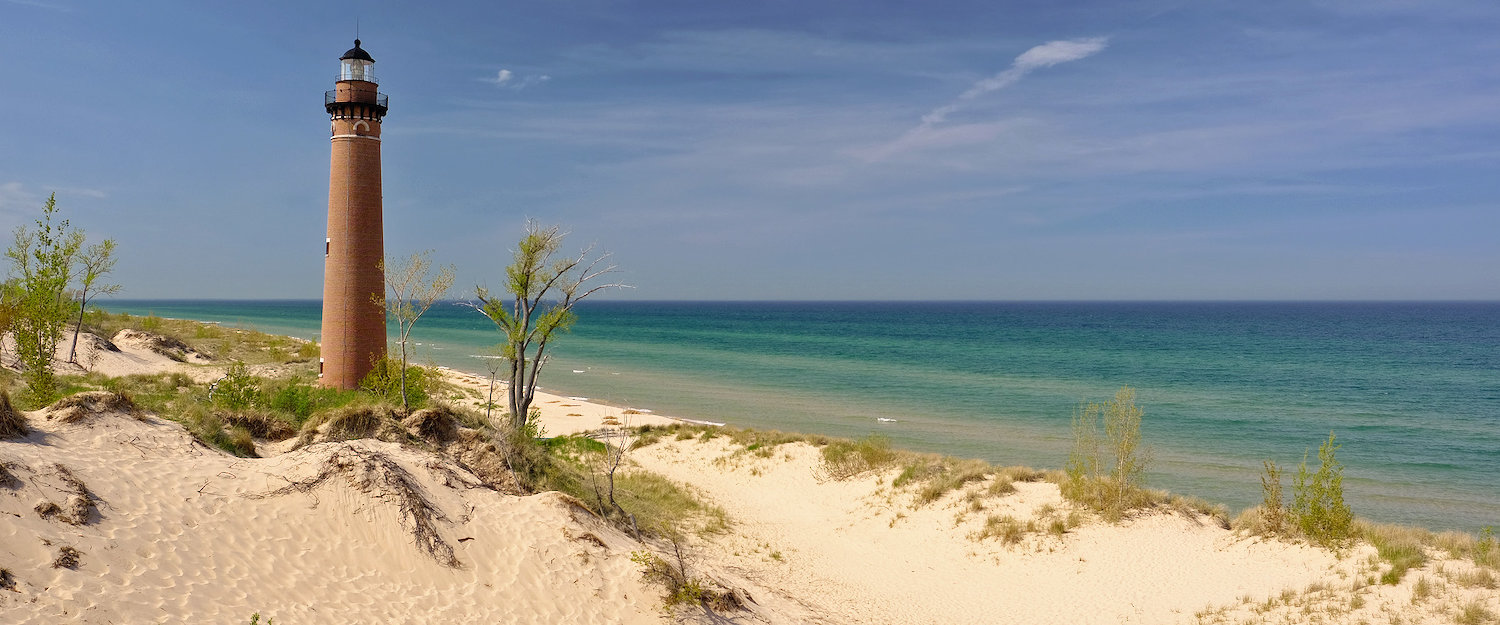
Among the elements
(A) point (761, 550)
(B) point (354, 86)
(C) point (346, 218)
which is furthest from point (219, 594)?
(B) point (354, 86)

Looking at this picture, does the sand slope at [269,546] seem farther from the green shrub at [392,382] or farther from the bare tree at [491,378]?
the green shrub at [392,382]

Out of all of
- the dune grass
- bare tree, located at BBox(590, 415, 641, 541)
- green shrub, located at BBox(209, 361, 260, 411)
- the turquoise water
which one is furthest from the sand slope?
the dune grass

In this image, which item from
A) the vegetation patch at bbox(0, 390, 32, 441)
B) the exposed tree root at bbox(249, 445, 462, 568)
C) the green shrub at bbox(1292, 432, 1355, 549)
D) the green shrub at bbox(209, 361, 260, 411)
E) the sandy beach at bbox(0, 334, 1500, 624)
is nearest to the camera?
the sandy beach at bbox(0, 334, 1500, 624)

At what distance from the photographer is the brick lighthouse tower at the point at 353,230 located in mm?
22250

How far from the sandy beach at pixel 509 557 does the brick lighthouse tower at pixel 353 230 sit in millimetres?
9072

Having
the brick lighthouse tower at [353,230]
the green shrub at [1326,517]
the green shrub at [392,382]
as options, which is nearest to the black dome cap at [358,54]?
the brick lighthouse tower at [353,230]

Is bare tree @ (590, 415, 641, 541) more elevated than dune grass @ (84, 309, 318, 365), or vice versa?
dune grass @ (84, 309, 318, 365)

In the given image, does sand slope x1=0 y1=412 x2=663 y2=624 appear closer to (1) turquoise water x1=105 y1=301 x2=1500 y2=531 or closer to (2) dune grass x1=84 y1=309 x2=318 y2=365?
(1) turquoise water x1=105 y1=301 x2=1500 y2=531

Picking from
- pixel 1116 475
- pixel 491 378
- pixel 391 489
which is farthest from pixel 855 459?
pixel 491 378

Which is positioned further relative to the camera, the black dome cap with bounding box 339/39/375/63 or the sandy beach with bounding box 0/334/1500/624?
the black dome cap with bounding box 339/39/375/63

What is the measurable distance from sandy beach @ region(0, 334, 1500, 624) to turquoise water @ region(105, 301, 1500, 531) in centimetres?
951

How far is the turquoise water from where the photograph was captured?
86.1 ft

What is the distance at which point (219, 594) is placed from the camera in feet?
29.2

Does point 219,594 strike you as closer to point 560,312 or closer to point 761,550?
point 761,550
